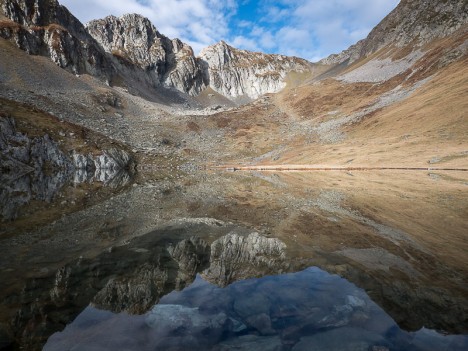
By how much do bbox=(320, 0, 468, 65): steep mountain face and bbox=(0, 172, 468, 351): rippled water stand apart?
476 feet

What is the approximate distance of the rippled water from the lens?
8.18m

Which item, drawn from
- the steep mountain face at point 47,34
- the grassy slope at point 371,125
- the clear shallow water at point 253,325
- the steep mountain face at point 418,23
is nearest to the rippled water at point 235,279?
the clear shallow water at point 253,325

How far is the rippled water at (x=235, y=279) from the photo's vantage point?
26.8ft

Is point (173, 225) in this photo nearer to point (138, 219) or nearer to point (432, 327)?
point (138, 219)

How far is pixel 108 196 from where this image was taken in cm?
3200

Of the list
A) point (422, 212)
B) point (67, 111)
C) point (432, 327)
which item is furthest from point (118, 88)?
point (432, 327)

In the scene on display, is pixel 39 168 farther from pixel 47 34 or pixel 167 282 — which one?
pixel 47 34

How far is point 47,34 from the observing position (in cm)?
11806

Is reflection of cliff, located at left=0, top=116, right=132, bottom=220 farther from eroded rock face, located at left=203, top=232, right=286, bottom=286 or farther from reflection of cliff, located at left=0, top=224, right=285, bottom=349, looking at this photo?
eroded rock face, located at left=203, top=232, right=286, bottom=286

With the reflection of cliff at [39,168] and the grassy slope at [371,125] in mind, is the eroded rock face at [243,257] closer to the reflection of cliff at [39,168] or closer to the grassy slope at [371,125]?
the reflection of cliff at [39,168]

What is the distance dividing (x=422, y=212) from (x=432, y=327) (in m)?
17.4

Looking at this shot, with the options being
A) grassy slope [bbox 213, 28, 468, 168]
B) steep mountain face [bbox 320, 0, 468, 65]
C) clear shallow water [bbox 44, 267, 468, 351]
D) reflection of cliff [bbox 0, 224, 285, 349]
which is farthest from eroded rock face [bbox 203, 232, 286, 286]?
steep mountain face [bbox 320, 0, 468, 65]

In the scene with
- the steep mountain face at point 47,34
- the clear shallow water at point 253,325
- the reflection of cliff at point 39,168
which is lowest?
the clear shallow water at point 253,325

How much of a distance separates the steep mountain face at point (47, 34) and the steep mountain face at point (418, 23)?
15017 centimetres
